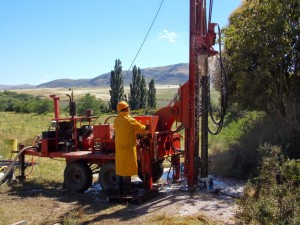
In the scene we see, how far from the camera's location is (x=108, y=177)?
9.61 metres

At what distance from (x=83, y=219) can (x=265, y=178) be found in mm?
3221

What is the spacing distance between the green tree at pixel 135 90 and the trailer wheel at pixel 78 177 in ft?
149

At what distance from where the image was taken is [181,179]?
418 inches

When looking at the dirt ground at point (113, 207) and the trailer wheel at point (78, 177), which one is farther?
the trailer wheel at point (78, 177)

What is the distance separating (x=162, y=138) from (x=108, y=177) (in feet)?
4.91

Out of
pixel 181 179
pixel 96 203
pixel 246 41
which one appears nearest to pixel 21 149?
pixel 96 203

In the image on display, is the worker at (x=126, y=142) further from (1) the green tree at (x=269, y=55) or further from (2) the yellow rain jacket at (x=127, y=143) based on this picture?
(1) the green tree at (x=269, y=55)

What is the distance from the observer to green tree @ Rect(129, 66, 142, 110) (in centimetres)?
5681

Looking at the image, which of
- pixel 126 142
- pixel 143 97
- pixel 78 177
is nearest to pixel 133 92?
pixel 143 97

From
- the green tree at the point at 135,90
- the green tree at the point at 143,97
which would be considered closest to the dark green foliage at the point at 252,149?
the green tree at the point at 135,90

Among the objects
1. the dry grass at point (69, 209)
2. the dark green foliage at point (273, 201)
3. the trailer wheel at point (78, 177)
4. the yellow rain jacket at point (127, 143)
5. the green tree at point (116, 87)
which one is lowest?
A: the dry grass at point (69, 209)

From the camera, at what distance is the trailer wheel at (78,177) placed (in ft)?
32.7

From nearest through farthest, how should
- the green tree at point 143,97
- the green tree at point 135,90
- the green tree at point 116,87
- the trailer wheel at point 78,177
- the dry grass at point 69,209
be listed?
the dry grass at point 69,209, the trailer wheel at point 78,177, the green tree at point 116,87, the green tree at point 135,90, the green tree at point 143,97

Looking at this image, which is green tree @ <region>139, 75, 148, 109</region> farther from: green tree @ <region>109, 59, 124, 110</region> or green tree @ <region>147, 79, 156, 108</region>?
green tree @ <region>109, 59, 124, 110</region>
